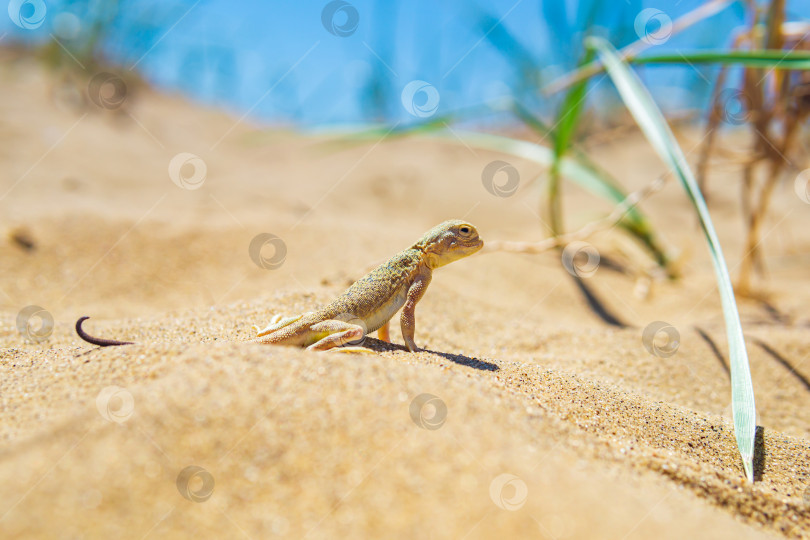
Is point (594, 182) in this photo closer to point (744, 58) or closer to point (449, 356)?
point (744, 58)

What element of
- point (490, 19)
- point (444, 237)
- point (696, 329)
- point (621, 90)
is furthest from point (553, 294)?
point (490, 19)

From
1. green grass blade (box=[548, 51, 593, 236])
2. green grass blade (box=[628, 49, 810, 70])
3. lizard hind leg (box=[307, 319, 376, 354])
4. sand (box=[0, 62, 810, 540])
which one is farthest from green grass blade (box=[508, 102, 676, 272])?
lizard hind leg (box=[307, 319, 376, 354])

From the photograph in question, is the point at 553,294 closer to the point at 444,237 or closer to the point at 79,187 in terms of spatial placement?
the point at 444,237

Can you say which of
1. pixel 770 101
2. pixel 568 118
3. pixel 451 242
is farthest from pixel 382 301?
pixel 770 101

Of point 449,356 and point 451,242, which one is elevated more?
point 451,242

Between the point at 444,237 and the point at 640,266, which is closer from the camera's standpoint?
the point at 444,237
